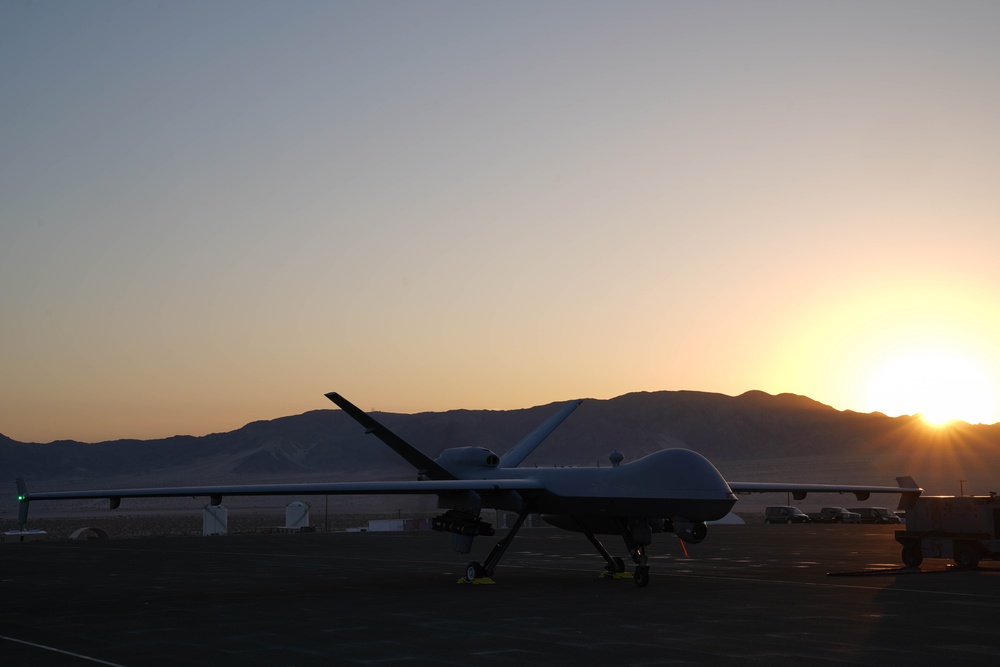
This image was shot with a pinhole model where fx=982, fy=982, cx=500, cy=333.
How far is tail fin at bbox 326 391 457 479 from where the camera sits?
28500mm

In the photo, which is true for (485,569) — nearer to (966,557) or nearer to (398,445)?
(398,445)

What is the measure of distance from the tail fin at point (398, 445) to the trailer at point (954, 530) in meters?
15.9

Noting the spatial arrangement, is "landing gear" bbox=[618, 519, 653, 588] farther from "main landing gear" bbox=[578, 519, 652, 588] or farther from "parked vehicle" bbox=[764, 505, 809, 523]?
"parked vehicle" bbox=[764, 505, 809, 523]

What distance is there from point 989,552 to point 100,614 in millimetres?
26468

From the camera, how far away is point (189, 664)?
1529cm

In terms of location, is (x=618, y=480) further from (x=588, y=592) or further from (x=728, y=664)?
(x=728, y=664)

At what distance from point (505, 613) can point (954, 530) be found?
1862 centimetres

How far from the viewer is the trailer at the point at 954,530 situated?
31.6 meters

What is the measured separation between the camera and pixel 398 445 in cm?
2978

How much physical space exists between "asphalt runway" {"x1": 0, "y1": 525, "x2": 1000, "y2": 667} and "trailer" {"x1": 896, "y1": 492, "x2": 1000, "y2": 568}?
675mm

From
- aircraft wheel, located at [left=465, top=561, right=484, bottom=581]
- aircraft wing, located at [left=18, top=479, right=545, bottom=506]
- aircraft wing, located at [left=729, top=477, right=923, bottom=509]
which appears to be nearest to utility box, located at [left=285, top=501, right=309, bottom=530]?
aircraft wing, located at [left=18, top=479, right=545, bottom=506]

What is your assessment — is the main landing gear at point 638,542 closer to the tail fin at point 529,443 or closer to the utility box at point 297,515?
the tail fin at point 529,443

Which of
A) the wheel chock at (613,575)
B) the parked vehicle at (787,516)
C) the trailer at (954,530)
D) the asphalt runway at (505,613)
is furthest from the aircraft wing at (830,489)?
Result: the parked vehicle at (787,516)

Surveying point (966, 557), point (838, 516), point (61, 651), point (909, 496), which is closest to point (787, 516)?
point (838, 516)
